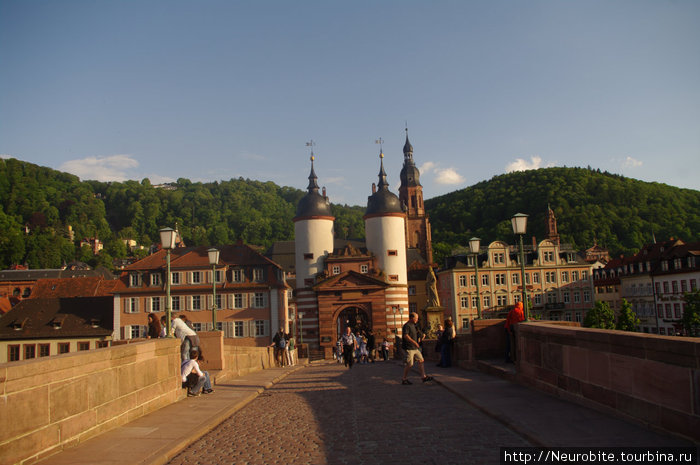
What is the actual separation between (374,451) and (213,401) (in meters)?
6.06

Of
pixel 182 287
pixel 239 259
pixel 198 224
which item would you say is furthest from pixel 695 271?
pixel 198 224

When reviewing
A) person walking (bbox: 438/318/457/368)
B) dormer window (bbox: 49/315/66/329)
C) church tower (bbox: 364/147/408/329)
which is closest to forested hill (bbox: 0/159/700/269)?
church tower (bbox: 364/147/408/329)

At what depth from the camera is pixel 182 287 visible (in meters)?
56.1

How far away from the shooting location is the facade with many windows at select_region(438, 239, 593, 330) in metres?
75.7

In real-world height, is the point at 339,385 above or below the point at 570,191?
below

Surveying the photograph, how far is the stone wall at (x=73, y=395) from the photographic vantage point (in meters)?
7.04

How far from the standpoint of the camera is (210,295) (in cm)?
5619

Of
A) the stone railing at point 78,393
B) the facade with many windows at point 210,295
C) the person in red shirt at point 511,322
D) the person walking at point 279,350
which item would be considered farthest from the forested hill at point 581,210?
the stone railing at point 78,393

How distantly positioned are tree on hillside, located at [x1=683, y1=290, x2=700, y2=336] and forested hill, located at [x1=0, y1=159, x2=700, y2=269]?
136 ft

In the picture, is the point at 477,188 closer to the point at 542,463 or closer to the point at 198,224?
the point at 198,224

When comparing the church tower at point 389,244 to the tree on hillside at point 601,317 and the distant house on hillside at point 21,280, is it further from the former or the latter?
the distant house on hillside at point 21,280

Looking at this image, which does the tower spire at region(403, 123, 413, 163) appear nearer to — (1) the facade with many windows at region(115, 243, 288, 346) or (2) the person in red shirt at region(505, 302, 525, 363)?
(1) the facade with many windows at region(115, 243, 288, 346)

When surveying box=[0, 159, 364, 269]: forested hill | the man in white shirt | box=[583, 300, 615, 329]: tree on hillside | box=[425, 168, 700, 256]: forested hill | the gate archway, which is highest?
box=[0, 159, 364, 269]: forested hill

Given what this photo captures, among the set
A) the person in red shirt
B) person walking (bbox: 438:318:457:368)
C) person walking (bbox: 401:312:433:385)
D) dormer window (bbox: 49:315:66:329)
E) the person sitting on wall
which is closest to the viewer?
the person sitting on wall
